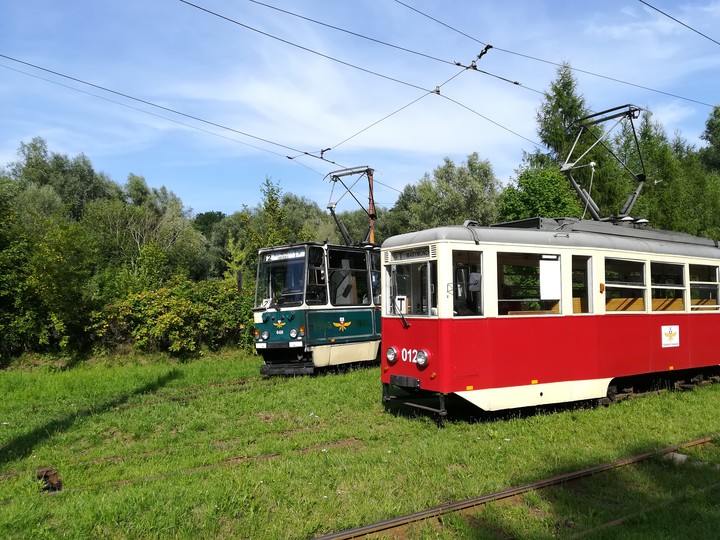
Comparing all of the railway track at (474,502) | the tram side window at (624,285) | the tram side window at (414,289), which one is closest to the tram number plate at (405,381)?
the tram side window at (414,289)

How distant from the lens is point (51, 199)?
38.2 metres

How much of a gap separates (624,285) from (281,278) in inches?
292

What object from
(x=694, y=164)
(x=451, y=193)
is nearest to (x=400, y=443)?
(x=694, y=164)

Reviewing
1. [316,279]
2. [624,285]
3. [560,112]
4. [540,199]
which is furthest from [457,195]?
[624,285]

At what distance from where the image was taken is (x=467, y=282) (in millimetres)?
8383

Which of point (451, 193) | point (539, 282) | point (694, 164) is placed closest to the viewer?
point (539, 282)

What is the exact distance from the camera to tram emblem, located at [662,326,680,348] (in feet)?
34.7

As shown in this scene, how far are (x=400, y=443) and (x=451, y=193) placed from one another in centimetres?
4062

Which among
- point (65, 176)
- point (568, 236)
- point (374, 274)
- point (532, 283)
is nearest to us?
point (532, 283)

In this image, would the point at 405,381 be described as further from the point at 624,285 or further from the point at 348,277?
the point at 348,277

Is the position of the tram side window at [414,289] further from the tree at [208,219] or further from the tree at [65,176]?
the tree at [208,219]

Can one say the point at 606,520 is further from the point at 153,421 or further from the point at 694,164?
the point at 694,164

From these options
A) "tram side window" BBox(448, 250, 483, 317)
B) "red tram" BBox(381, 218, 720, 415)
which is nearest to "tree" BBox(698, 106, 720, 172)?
"red tram" BBox(381, 218, 720, 415)

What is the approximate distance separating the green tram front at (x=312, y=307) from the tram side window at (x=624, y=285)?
19.0 ft
